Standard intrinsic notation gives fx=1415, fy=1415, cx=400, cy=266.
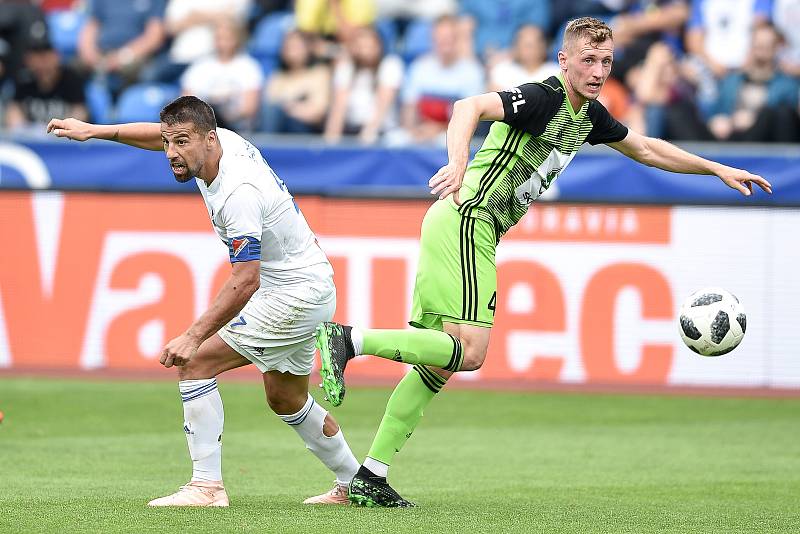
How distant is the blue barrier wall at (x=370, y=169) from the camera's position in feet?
50.0

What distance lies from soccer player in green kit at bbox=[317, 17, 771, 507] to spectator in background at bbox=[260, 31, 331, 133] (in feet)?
32.7

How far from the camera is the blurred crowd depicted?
16891 millimetres

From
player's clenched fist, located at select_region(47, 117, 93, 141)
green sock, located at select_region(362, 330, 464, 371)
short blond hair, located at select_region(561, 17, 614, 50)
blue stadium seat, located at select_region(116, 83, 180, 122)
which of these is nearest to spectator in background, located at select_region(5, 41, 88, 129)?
blue stadium seat, located at select_region(116, 83, 180, 122)

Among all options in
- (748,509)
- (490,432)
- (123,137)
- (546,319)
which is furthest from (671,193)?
(123,137)

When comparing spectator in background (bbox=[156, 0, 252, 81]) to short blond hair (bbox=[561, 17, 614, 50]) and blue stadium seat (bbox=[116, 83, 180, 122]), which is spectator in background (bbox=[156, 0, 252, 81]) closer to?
blue stadium seat (bbox=[116, 83, 180, 122])

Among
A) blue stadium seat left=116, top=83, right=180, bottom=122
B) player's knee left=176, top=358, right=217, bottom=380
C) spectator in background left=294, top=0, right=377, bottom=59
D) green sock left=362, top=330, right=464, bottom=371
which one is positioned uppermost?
spectator in background left=294, top=0, right=377, bottom=59

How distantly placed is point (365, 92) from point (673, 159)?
9800 mm

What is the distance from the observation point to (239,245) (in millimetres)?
7043

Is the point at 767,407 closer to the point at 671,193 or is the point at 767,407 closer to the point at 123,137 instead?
the point at 671,193

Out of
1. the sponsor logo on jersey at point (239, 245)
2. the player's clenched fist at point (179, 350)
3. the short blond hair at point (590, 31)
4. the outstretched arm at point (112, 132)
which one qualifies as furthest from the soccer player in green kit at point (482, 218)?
the outstretched arm at point (112, 132)

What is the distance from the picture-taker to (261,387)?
13789mm

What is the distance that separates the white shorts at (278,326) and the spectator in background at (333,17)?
11.4 meters

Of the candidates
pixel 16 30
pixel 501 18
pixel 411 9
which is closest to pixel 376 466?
pixel 501 18

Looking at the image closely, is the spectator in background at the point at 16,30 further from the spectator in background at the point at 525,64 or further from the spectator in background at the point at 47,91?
the spectator in background at the point at 525,64
